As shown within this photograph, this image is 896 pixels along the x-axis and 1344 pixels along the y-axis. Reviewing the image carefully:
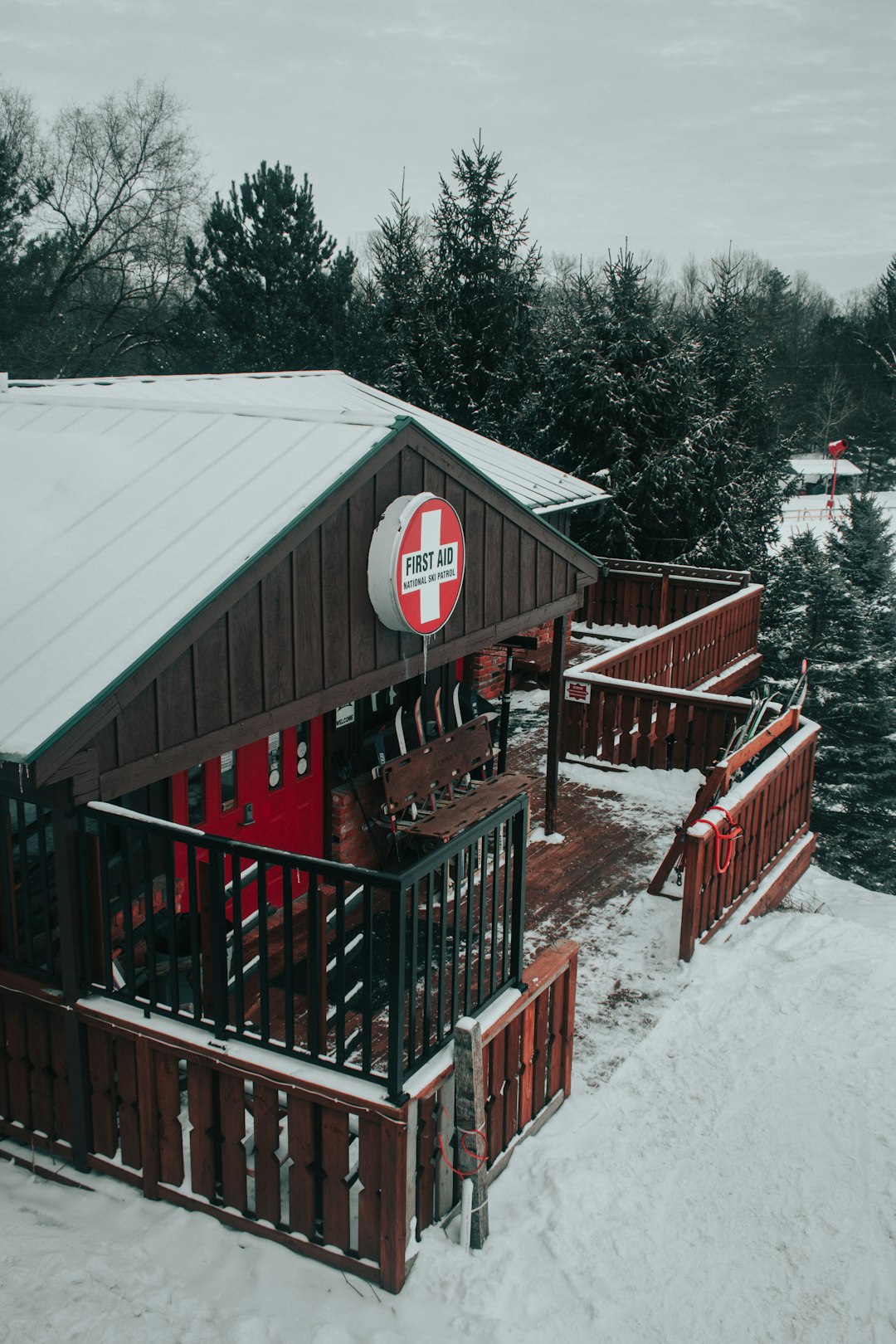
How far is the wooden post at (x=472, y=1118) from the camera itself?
14.2 feet

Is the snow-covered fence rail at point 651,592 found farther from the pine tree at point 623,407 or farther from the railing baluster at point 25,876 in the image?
the railing baluster at point 25,876

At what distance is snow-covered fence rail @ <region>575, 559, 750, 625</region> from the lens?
15852 mm

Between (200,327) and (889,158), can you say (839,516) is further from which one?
(889,158)

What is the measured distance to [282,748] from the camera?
7504 mm

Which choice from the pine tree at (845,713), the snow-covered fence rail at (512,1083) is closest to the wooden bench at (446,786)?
the snow-covered fence rail at (512,1083)

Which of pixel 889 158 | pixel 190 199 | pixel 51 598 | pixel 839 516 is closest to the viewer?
pixel 51 598

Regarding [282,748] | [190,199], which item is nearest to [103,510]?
[282,748]

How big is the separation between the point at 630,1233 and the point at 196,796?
11.8ft

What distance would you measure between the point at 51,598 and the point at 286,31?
160 m

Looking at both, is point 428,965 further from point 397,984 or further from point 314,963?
point 314,963

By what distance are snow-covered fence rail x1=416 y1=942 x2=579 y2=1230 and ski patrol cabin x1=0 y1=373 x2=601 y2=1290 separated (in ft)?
0.06

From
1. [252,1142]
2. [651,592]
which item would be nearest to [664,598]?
[651,592]

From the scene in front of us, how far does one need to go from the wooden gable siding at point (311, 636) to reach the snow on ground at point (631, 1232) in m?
1.87

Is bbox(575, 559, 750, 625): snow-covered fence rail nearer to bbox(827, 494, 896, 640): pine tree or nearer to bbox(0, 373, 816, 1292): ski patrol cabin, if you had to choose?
bbox(0, 373, 816, 1292): ski patrol cabin
